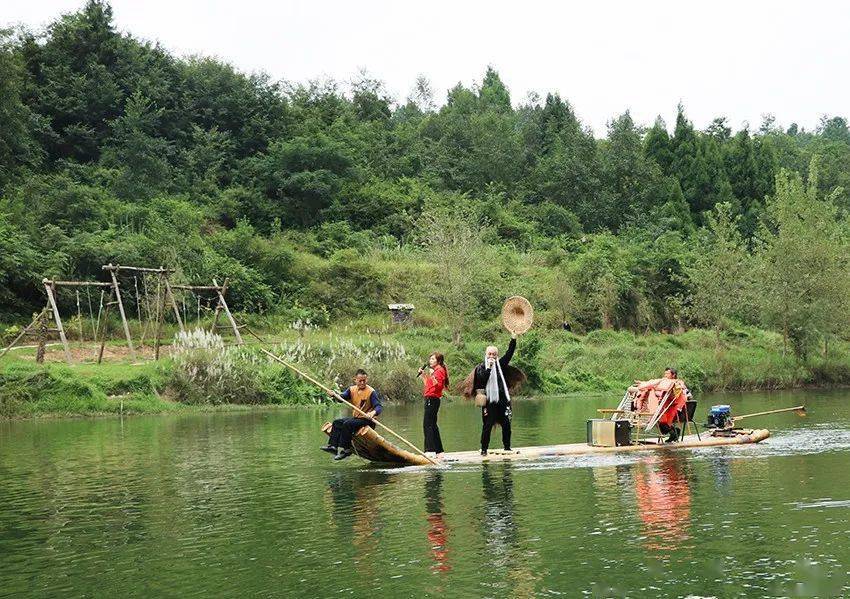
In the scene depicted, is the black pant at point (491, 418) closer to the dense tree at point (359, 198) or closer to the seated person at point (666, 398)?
the seated person at point (666, 398)

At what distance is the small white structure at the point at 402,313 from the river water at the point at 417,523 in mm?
25863

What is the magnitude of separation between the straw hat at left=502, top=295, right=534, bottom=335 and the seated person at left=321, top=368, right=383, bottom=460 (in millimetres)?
3021

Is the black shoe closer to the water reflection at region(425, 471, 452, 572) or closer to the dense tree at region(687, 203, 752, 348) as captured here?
the water reflection at region(425, 471, 452, 572)

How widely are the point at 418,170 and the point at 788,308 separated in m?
32.3

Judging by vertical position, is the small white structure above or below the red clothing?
above

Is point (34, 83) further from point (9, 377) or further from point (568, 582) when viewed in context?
point (568, 582)

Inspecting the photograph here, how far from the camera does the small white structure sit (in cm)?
5166

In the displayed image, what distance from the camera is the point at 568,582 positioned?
1176 cm

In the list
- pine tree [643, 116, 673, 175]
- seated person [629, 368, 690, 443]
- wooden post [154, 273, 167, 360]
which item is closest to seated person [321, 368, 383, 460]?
seated person [629, 368, 690, 443]

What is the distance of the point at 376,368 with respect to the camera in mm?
39219

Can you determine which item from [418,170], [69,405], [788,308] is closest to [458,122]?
[418,170]

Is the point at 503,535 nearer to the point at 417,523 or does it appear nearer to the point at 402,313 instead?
the point at 417,523

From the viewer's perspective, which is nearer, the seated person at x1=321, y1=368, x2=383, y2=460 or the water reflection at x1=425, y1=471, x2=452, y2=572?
the water reflection at x1=425, y1=471, x2=452, y2=572

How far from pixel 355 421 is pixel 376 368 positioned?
18.0 m
